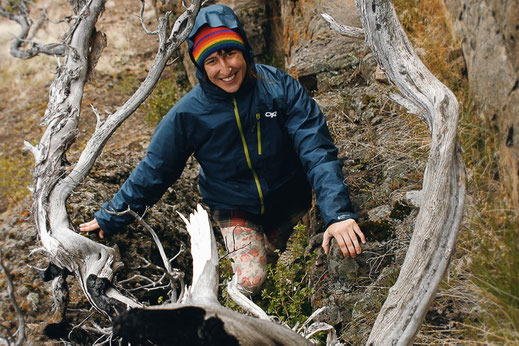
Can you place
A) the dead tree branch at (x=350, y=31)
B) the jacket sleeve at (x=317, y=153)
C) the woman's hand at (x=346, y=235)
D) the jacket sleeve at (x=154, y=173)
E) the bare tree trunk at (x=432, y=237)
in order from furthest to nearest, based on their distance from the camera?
the jacket sleeve at (x=154, y=173) < the dead tree branch at (x=350, y=31) < the jacket sleeve at (x=317, y=153) < the woman's hand at (x=346, y=235) < the bare tree trunk at (x=432, y=237)

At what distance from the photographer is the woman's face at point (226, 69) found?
11.2 ft

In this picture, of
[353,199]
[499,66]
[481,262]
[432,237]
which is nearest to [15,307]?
[432,237]

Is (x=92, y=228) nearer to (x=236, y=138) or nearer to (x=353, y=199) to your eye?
(x=236, y=138)

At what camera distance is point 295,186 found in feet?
13.1

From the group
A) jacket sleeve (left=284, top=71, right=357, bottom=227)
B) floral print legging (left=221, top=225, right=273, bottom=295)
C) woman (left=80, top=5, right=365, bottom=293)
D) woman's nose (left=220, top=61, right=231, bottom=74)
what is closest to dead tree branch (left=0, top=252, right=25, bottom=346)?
woman (left=80, top=5, right=365, bottom=293)

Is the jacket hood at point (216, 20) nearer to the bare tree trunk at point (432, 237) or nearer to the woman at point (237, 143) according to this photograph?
the woman at point (237, 143)

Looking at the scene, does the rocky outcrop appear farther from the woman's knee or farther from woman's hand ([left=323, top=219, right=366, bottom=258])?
the woman's knee

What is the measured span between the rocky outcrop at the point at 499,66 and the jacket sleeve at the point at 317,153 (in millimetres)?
938

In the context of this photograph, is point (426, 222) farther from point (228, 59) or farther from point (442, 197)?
point (228, 59)

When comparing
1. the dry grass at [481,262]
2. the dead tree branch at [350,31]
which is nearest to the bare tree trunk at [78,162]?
the dead tree branch at [350,31]

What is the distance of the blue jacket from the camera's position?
3.50 metres

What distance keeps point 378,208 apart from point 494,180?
0.89 meters

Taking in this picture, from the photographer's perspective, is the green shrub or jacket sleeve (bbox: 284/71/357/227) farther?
the green shrub

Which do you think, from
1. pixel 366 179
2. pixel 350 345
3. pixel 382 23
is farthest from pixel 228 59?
pixel 350 345
